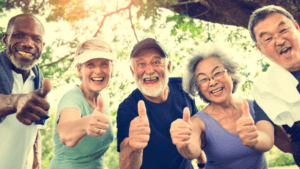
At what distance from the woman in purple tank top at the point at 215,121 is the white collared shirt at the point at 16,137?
2047 millimetres

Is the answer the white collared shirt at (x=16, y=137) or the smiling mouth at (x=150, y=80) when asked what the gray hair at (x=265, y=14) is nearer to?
the smiling mouth at (x=150, y=80)

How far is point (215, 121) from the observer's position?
8.03ft

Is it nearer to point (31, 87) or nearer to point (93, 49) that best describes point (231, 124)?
point (93, 49)

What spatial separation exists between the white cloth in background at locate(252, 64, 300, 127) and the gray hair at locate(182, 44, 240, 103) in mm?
430

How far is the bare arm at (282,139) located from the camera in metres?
2.39

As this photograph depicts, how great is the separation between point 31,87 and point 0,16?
2.06 metres

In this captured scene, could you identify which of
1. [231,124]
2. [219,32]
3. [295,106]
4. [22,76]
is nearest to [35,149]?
[22,76]

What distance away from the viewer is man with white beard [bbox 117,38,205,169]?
8.59 ft

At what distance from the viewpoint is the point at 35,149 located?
3611 millimetres

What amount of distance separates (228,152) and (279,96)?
0.72 m

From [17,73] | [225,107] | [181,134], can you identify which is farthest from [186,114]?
[17,73]

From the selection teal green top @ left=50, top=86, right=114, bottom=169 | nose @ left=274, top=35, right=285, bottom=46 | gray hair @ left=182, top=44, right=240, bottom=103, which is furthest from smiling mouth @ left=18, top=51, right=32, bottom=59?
nose @ left=274, top=35, right=285, bottom=46

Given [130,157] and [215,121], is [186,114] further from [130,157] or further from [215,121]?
[130,157]

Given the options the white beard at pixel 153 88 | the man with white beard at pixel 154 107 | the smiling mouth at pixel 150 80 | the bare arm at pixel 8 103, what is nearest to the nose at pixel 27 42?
the bare arm at pixel 8 103
